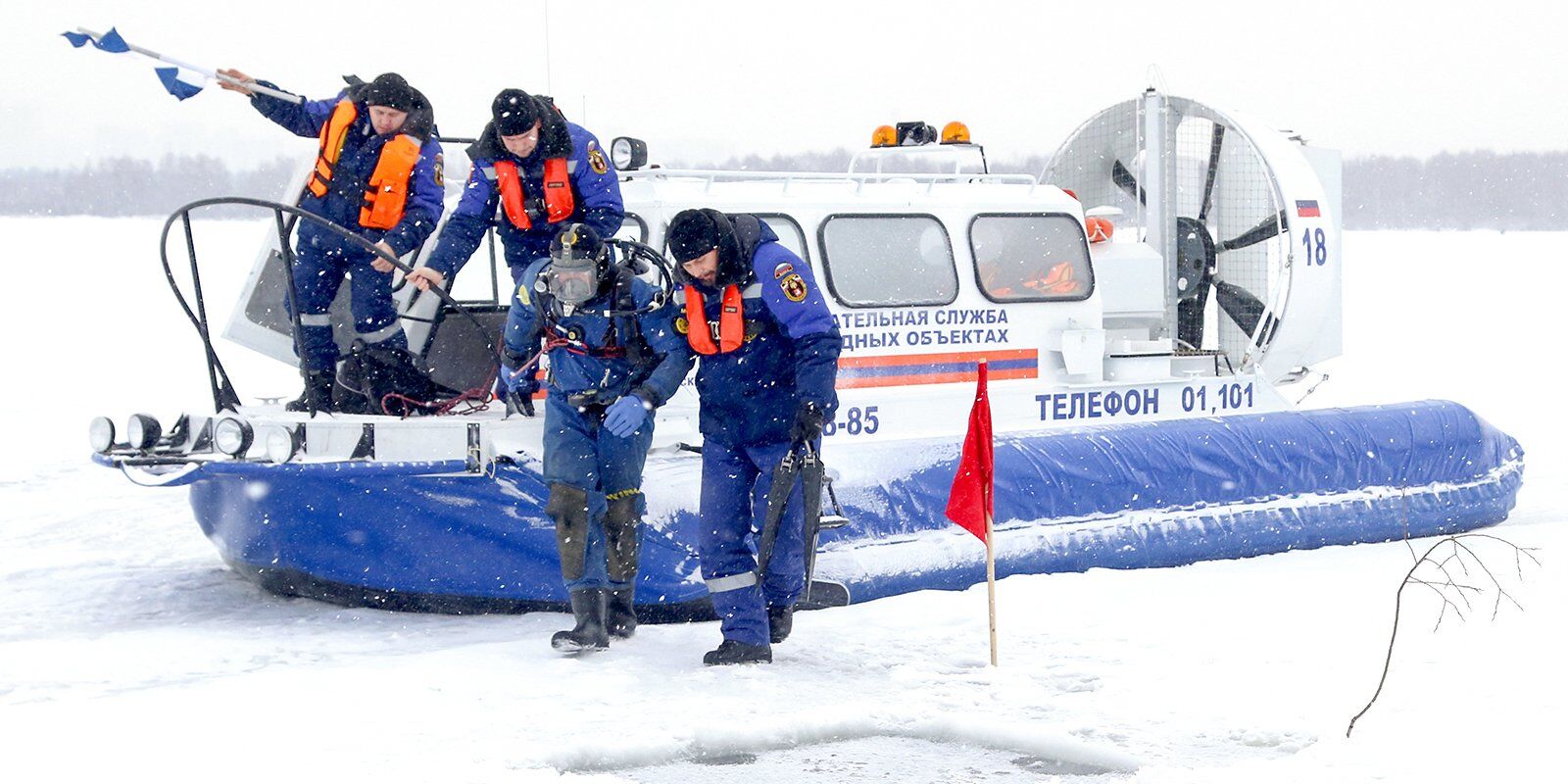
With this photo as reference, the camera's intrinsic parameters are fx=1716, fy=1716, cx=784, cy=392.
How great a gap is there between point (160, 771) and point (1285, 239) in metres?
5.65

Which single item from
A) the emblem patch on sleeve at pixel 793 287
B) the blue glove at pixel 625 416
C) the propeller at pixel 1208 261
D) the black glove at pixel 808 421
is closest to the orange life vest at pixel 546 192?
the blue glove at pixel 625 416

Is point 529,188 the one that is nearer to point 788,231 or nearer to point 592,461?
point 592,461

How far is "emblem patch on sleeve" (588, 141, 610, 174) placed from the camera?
5.57 meters

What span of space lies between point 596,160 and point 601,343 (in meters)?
0.78

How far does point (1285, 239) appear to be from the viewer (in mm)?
7711

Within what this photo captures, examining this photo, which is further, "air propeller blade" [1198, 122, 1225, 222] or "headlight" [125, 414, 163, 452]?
"air propeller blade" [1198, 122, 1225, 222]

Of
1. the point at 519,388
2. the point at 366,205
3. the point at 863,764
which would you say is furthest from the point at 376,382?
the point at 863,764

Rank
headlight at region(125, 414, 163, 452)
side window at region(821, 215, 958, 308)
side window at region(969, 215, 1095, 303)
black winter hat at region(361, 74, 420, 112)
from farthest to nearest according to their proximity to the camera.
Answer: side window at region(969, 215, 1095, 303) < side window at region(821, 215, 958, 308) < black winter hat at region(361, 74, 420, 112) < headlight at region(125, 414, 163, 452)

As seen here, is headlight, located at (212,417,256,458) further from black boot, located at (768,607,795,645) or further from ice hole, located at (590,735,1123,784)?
ice hole, located at (590,735,1123,784)

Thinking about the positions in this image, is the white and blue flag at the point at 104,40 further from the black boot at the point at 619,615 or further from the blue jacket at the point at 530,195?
the black boot at the point at 619,615

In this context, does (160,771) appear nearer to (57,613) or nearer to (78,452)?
(57,613)

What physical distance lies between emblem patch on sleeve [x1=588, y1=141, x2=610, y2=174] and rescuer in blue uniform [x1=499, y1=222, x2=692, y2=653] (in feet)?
1.73

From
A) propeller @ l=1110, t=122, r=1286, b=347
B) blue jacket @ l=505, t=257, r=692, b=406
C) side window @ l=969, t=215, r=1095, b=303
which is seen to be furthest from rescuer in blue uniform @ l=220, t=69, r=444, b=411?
propeller @ l=1110, t=122, r=1286, b=347

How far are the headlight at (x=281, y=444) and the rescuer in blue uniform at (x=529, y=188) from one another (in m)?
0.62
